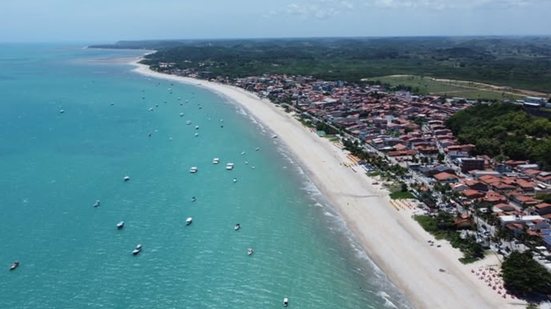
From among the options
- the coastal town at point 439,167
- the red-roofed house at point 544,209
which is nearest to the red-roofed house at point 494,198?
the coastal town at point 439,167

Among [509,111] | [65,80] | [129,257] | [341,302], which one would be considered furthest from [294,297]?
[65,80]

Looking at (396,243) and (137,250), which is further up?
(137,250)

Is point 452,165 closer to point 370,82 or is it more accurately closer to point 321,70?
point 370,82

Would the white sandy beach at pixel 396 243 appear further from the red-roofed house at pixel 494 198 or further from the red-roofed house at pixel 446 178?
the red-roofed house at pixel 494 198

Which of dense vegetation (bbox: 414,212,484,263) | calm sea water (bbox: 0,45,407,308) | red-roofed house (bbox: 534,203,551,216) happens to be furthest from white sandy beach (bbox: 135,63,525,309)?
red-roofed house (bbox: 534,203,551,216)

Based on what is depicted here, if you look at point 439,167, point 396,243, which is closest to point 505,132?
point 439,167

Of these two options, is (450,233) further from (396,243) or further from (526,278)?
(526,278)

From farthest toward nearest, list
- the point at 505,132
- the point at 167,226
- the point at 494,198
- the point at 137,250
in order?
the point at 505,132
the point at 494,198
the point at 167,226
the point at 137,250
